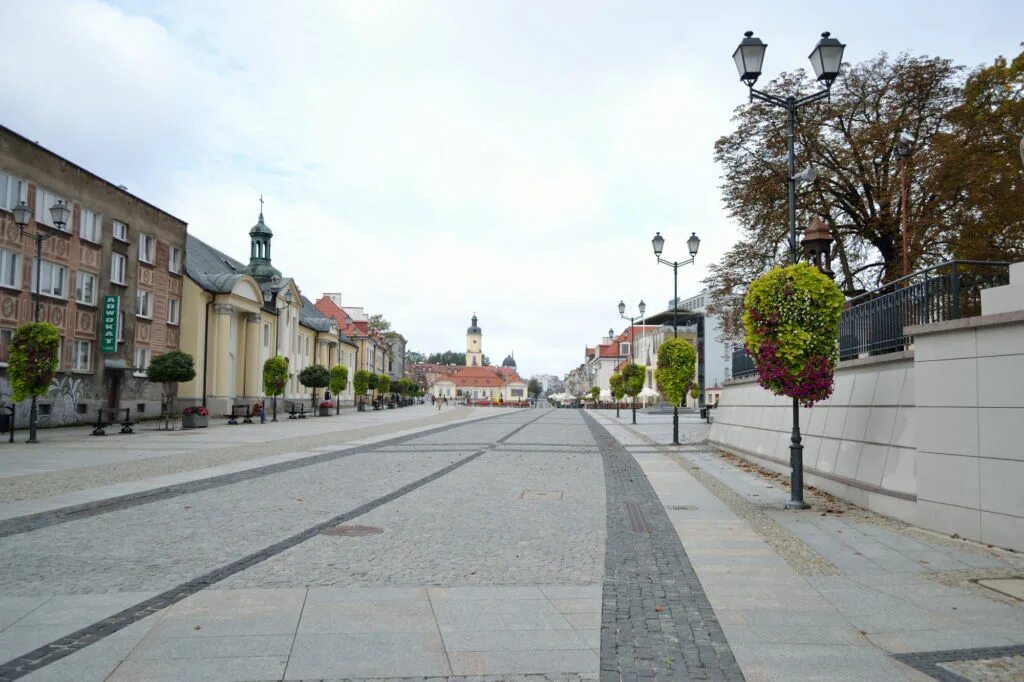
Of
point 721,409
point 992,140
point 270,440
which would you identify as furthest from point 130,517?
point 992,140

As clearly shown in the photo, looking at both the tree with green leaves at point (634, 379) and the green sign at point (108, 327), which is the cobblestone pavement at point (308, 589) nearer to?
the green sign at point (108, 327)

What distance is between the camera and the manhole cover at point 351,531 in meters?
8.27

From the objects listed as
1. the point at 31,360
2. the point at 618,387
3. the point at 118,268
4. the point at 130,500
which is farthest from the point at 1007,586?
the point at 618,387

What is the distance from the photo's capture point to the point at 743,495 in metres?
11.9

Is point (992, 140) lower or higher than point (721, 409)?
higher

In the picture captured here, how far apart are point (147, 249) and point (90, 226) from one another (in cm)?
487

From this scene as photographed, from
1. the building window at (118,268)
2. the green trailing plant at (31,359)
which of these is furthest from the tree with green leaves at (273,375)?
the green trailing plant at (31,359)

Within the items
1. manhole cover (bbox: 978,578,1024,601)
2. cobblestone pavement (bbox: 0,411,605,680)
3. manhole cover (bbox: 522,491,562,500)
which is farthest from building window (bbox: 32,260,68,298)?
manhole cover (bbox: 978,578,1024,601)

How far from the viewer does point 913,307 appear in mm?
10297

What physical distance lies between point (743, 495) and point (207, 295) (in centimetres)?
3982

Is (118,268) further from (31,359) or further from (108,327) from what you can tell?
(31,359)

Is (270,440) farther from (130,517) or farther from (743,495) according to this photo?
(743,495)

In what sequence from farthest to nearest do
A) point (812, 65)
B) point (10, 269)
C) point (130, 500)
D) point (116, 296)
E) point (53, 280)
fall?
point (116, 296) < point (53, 280) < point (10, 269) < point (812, 65) < point (130, 500)

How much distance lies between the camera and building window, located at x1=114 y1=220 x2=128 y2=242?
1401 inches
